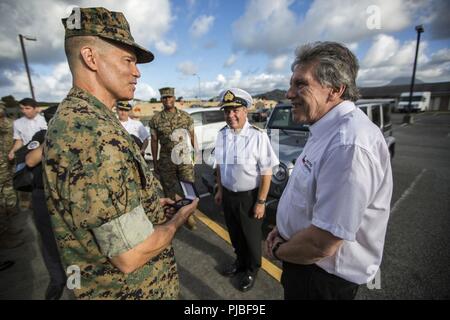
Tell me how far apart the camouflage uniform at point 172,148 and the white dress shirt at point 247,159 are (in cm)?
146

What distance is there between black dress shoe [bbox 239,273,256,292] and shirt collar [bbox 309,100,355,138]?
1.84 m

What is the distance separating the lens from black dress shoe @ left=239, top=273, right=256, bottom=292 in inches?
93.2

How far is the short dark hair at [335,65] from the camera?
3.91 ft

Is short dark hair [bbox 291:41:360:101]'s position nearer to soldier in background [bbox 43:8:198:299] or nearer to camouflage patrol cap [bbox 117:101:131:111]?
soldier in background [bbox 43:8:198:299]

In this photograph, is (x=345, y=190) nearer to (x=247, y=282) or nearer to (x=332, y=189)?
(x=332, y=189)

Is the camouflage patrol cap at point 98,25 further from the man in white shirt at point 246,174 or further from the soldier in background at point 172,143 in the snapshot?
the soldier in background at point 172,143

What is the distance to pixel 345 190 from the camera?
984 millimetres

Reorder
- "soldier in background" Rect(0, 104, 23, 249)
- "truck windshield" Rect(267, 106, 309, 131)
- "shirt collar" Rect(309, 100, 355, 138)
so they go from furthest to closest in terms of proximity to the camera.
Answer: "truck windshield" Rect(267, 106, 309, 131) → "soldier in background" Rect(0, 104, 23, 249) → "shirt collar" Rect(309, 100, 355, 138)

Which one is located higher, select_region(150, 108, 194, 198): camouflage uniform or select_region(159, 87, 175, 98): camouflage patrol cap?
select_region(159, 87, 175, 98): camouflage patrol cap

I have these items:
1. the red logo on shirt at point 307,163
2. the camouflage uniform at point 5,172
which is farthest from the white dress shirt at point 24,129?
the red logo on shirt at point 307,163

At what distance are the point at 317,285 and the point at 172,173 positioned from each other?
2.96 m

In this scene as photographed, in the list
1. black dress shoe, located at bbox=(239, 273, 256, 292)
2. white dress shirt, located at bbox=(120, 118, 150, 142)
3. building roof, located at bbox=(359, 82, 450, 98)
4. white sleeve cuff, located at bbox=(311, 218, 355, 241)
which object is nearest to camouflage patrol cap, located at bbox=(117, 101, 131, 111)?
white dress shirt, located at bbox=(120, 118, 150, 142)

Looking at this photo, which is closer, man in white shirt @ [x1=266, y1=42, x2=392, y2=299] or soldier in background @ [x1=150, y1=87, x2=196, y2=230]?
man in white shirt @ [x1=266, y1=42, x2=392, y2=299]

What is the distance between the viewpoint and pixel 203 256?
2959 mm
